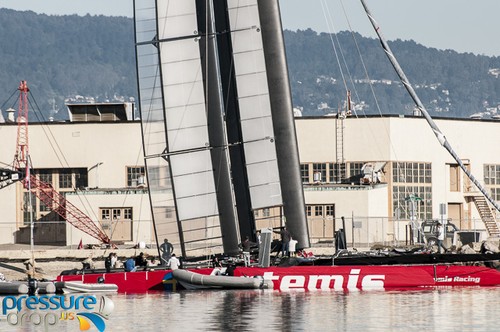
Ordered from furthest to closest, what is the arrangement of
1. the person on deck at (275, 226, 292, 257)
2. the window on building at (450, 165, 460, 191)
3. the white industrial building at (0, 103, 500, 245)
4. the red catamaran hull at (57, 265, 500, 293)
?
the window on building at (450, 165, 460, 191) < the white industrial building at (0, 103, 500, 245) < the person on deck at (275, 226, 292, 257) < the red catamaran hull at (57, 265, 500, 293)

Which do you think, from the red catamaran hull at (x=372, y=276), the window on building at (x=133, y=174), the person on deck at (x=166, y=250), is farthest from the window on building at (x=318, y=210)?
→ the red catamaran hull at (x=372, y=276)

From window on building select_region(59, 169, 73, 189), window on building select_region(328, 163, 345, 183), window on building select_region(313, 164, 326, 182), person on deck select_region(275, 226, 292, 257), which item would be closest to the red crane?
window on building select_region(59, 169, 73, 189)

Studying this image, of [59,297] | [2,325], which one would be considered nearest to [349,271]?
[59,297]

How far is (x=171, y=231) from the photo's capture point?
4125cm

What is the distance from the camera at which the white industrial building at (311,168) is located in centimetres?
7194

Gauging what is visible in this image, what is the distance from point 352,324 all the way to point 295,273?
10272mm

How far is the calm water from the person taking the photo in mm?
28234

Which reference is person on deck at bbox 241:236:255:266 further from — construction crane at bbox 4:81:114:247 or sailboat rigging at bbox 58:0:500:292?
construction crane at bbox 4:81:114:247

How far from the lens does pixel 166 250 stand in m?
40.8

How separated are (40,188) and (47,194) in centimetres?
103

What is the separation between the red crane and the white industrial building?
71 centimetres

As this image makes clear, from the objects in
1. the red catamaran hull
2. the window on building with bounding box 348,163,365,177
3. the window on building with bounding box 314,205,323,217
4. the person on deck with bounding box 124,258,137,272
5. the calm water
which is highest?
the window on building with bounding box 348,163,365,177

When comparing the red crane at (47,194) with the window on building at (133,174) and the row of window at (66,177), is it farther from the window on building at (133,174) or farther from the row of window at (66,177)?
the window on building at (133,174)

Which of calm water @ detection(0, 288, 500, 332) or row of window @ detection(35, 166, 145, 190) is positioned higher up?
row of window @ detection(35, 166, 145, 190)
